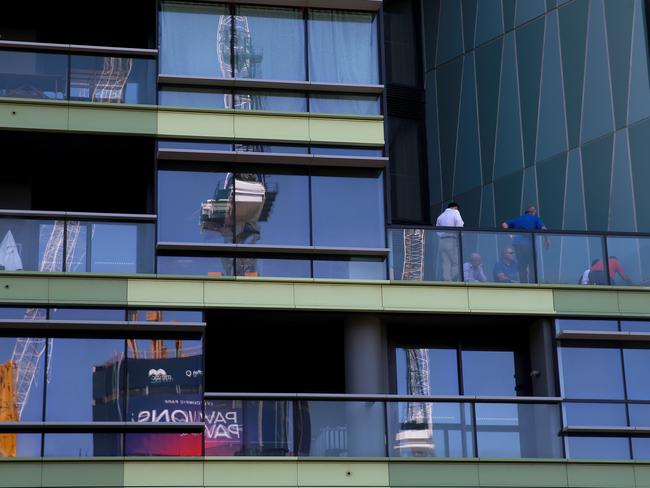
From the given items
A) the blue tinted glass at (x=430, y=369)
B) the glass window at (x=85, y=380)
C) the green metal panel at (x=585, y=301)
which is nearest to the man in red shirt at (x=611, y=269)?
the green metal panel at (x=585, y=301)

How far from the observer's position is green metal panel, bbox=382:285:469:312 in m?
30.8

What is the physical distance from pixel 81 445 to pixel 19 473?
1136mm

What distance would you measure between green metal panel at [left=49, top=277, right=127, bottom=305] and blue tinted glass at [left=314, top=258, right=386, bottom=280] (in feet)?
11.9

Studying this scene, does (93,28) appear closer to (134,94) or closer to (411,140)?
(134,94)

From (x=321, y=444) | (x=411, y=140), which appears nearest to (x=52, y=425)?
→ (x=321, y=444)

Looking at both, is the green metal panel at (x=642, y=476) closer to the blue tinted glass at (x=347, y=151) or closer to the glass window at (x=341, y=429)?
the glass window at (x=341, y=429)

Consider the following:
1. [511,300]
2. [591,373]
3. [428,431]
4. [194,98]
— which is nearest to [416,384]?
[428,431]

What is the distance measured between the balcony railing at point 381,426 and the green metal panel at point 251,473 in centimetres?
20

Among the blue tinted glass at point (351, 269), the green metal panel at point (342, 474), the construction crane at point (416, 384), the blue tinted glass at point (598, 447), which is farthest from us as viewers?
the blue tinted glass at point (351, 269)

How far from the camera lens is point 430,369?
32062mm

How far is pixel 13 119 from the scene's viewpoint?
30.8 metres

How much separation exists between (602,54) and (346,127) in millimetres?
8933

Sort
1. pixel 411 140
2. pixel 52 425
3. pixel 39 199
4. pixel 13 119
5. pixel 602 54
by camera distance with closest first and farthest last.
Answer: pixel 52 425 → pixel 13 119 → pixel 39 199 → pixel 602 54 → pixel 411 140

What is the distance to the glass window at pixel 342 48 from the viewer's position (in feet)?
106
